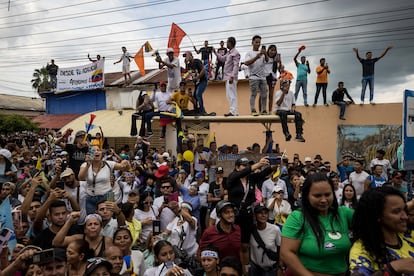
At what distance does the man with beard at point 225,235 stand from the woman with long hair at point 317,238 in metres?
1.72

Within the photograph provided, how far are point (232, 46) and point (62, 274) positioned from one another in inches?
276

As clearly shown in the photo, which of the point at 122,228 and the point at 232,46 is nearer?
the point at 122,228

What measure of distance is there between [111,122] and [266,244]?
16729 millimetres

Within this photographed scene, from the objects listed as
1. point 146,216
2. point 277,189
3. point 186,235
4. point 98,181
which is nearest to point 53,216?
point 98,181

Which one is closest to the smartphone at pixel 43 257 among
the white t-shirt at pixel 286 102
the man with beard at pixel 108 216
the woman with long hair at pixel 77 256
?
the woman with long hair at pixel 77 256

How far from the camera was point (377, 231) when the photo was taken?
2.20 meters

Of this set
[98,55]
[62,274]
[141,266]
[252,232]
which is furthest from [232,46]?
[98,55]

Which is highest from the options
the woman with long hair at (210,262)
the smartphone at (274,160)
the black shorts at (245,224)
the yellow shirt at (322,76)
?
the yellow shirt at (322,76)

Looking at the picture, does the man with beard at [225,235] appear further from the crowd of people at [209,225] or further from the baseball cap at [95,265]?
the baseball cap at [95,265]

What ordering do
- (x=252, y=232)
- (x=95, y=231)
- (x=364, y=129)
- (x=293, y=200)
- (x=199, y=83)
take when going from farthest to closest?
(x=364, y=129), (x=199, y=83), (x=293, y=200), (x=252, y=232), (x=95, y=231)

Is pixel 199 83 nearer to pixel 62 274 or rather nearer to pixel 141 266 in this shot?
pixel 141 266

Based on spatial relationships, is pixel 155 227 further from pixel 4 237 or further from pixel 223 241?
pixel 4 237

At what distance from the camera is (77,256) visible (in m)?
3.68

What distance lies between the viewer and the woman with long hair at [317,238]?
7.85 ft
